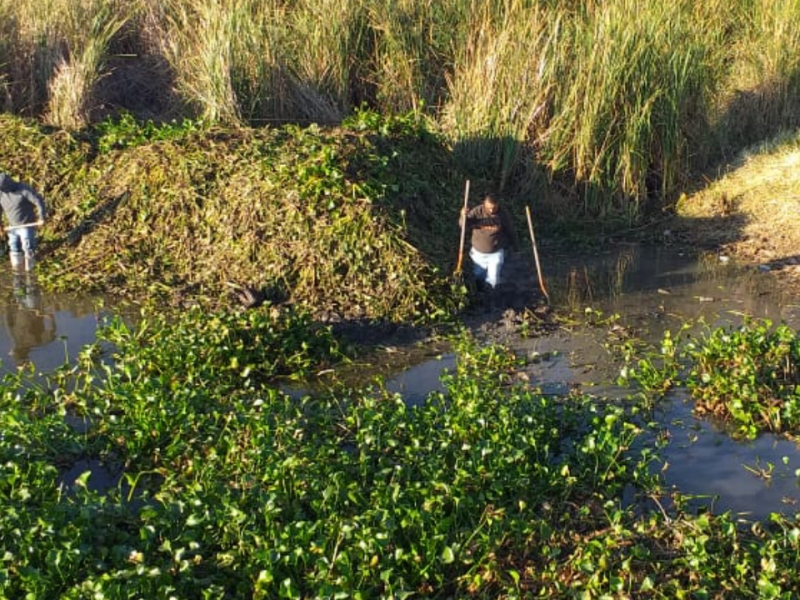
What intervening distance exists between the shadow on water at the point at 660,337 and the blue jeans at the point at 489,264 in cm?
62

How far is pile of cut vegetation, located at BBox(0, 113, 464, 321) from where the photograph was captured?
29.2ft

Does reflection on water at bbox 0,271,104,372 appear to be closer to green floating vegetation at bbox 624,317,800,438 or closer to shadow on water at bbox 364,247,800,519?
shadow on water at bbox 364,247,800,519

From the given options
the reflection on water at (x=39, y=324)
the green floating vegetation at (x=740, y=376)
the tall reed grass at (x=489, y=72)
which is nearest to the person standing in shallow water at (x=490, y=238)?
the green floating vegetation at (x=740, y=376)

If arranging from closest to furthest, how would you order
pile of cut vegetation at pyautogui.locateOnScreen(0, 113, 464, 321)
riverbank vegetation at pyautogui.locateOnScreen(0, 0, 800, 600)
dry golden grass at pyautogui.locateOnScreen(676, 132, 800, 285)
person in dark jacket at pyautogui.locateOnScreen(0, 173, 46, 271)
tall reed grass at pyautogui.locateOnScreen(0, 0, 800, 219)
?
1. riverbank vegetation at pyautogui.locateOnScreen(0, 0, 800, 600)
2. pile of cut vegetation at pyautogui.locateOnScreen(0, 113, 464, 321)
3. person in dark jacket at pyautogui.locateOnScreen(0, 173, 46, 271)
4. dry golden grass at pyautogui.locateOnScreen(676, 132, 800, 285)
5. tall reed grass at pyautogui.locateOnScreen(0, 0, 800, 219)

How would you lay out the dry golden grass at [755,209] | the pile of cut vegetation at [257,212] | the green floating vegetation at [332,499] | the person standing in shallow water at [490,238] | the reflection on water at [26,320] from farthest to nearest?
the dry golden grass at [755,209] → the person standing in shallow water at [490,238] → the pile of cut vegetation at [257,212] → the reflection on water at [26,320] → the green floating vegetation at [332,499]

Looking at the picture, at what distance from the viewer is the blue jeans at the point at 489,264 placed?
30.5 ft

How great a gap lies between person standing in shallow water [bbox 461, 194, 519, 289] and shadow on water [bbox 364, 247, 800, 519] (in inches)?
25.7

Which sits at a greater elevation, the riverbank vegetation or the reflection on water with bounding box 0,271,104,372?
the riverbank vegetation

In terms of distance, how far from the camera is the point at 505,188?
39.2 feet

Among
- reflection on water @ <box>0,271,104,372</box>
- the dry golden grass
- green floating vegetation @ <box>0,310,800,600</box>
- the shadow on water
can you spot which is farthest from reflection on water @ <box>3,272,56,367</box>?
the dry golden grass

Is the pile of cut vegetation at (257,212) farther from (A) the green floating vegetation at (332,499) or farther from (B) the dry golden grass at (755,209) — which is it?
(B) the dry golden grass at (755,209)

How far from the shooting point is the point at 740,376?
6.92 meters

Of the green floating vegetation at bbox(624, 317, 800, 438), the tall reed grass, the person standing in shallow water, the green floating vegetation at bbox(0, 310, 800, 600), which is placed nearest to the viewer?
the green floating vegetation at bbox(0, 310, 800, 600)

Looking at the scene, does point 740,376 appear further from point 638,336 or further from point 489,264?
point 489,264
